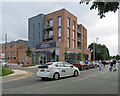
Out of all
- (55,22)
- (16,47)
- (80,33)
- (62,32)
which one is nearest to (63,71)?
(62,32)

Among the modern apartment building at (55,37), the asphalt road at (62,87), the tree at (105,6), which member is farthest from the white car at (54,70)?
the modern apartment building at (55,37)

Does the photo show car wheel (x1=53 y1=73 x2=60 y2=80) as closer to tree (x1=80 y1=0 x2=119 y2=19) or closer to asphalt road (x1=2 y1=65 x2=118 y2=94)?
asphalt road (x1=2 y1=65 x2=118 y2=94)

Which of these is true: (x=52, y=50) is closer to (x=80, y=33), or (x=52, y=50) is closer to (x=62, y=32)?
(x=62, y=32)

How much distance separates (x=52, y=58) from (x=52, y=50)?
2.14m

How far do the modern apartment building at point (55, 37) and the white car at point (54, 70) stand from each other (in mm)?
20854

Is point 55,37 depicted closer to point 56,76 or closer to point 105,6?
point 56,76

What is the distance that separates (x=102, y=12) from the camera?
7.24 meters

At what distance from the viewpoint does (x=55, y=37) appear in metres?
38.3

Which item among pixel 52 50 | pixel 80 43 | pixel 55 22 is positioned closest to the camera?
pixel 52 50

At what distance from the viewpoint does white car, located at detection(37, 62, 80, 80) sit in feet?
33.1

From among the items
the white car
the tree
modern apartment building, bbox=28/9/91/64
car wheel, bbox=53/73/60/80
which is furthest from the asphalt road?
modern apartment building, bbox=28/9/91/64

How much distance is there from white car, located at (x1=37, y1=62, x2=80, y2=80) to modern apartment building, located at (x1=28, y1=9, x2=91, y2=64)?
68.4 feet

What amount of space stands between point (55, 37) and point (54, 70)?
28.5 metres

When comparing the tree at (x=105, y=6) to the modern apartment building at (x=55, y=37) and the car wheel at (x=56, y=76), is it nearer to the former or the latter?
the car wheel at (x=56, y=76)
